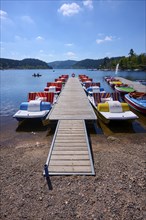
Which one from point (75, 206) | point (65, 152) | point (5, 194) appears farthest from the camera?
point (65, 152)

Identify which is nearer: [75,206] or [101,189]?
[75,206]

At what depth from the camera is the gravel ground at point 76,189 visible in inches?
174

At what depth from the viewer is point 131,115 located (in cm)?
1125

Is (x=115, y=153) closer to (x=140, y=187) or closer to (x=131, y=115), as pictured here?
(x=140, y=187)

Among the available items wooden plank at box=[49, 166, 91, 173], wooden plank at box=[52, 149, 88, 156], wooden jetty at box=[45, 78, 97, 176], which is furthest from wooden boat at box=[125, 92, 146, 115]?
wooden plank at box=[49, 166, 91, 173]

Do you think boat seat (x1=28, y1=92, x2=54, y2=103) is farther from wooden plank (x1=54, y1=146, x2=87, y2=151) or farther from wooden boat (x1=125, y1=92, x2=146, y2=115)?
wooden plank (x1=54, y1=146, x2=87, y2=151)

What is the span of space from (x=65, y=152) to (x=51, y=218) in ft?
9.70

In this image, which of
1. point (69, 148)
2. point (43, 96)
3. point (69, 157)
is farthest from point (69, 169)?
point (43, 96)

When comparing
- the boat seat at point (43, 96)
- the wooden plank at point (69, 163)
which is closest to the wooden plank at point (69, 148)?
the wooden plank at point (69, 163)

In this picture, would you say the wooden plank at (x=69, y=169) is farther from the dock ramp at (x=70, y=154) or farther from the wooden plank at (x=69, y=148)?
the wooden plank at (x=69, y=148)

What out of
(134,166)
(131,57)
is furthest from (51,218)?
(131,57)

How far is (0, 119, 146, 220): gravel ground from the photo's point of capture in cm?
443

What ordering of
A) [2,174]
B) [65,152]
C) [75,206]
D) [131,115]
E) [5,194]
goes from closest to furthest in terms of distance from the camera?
[75,206]
[5,194]
[2,174]
[65,152]
[131,115]

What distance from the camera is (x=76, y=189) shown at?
5211 millimetres
